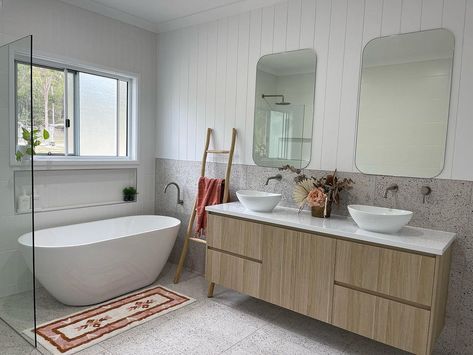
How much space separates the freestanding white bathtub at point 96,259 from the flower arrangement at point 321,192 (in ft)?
4.22

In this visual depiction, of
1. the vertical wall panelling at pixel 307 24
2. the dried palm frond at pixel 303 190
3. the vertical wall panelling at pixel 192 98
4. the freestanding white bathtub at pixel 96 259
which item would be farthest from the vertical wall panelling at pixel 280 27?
the freestanding white bathtub at pixel 96 259

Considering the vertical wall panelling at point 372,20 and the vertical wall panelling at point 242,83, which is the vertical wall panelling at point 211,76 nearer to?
the vertical wall panelling at point 242,83

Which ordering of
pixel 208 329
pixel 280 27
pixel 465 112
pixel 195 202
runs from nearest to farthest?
pixel 465 112 < pixel 208 329 < pixel 280 27 < pixel 195 202

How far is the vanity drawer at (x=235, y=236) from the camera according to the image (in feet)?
8.93

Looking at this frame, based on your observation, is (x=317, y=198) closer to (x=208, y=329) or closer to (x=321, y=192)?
(x=321, y=192)

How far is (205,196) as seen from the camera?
3.45 meters

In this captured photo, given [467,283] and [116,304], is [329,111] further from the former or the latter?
[116,304]

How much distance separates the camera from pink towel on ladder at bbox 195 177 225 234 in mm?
3398

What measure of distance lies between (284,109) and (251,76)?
1.56ft

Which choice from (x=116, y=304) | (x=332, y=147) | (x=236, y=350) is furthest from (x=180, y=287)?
(x=332, y=147)

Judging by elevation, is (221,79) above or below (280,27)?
below

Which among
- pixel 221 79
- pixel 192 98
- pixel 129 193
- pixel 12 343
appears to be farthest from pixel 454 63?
pixel 12 343

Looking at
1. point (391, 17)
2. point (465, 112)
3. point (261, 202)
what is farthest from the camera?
point (261, 202)

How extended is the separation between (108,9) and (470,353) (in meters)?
4.09
